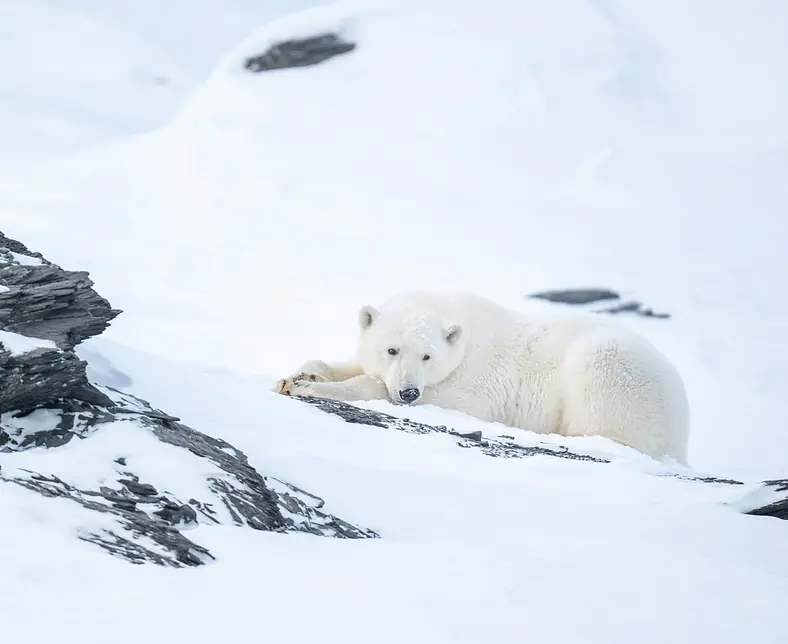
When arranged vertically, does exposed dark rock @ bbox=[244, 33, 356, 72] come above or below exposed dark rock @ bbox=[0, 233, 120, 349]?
above

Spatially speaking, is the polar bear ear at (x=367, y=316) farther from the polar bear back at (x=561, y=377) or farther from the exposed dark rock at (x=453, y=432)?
the exposed dark rock at (x=453, y=432)

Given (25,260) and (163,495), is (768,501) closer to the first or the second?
(163,495)

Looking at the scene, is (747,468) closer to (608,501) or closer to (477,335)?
(477,335)

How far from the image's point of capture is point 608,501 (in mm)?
3367

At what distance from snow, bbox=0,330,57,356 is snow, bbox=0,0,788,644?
37 cm

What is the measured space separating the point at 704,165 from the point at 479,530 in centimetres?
1741

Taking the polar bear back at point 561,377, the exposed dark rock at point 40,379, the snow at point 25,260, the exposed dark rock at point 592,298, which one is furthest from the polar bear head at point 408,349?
the exposed dark rock at point 592,298

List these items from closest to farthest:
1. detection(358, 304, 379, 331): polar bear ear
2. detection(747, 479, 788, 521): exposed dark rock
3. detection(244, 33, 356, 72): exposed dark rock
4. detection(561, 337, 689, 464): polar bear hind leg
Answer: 1. detection(747, 479, 788, 521): exposed dark rock
2. detection(561, 337, 689, 464): polar bear hind leg
3. detection(358, 304, 379, 331): polar bear ear
4. detection(244, 33, 356, 72): exposed dark rock

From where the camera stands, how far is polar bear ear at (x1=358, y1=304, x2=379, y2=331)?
6.48m

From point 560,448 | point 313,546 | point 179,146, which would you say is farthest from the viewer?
point 179,146

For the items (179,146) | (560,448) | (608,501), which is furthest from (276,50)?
(608,501)

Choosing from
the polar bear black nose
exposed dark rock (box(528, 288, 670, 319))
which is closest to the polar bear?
the polar bear black nose

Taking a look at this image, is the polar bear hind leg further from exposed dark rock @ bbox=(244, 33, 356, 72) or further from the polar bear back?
exposed dark rock @ bbox=(244, 33, 356, 72)

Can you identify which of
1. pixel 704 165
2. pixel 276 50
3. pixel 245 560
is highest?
pixel 276 50
